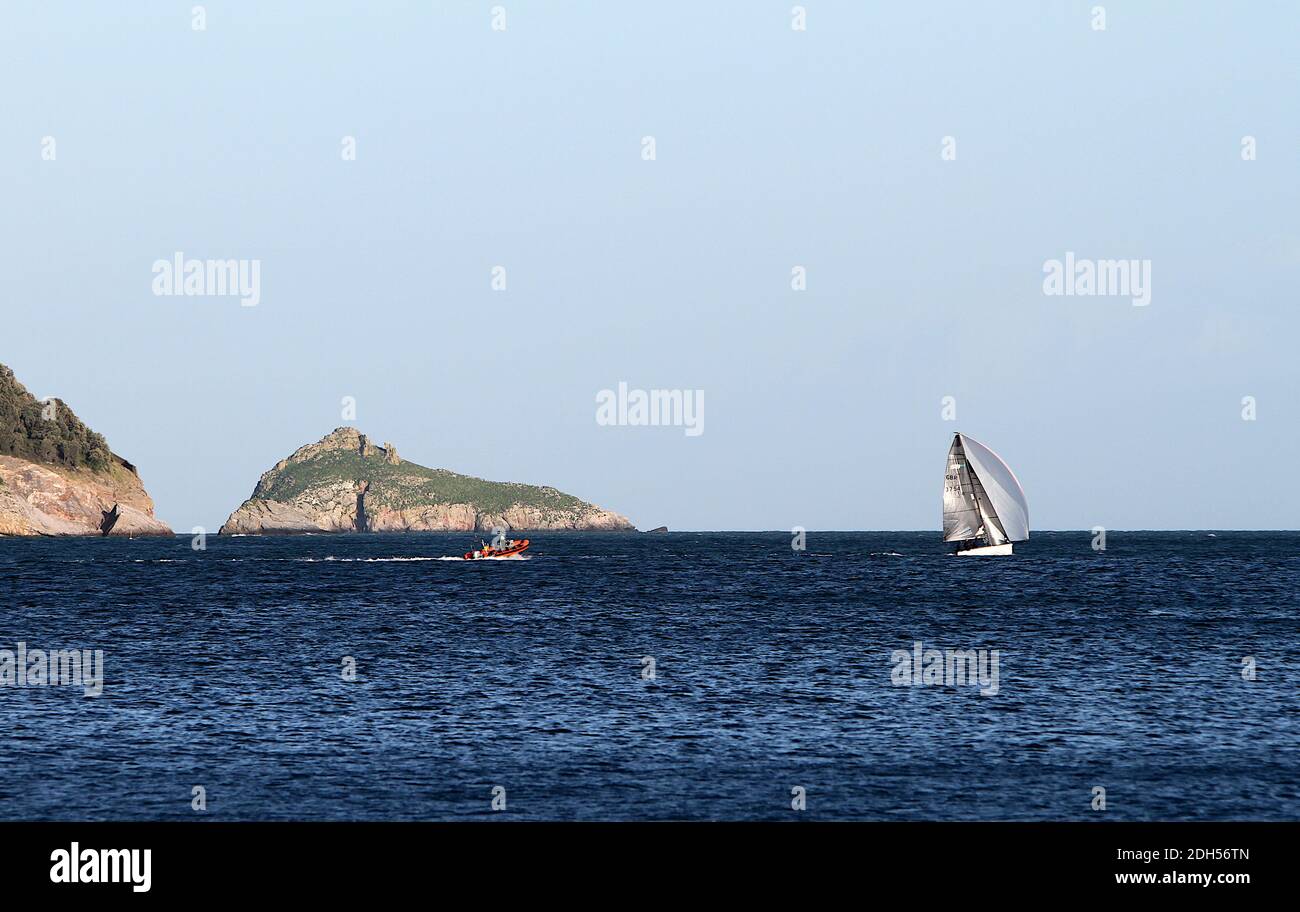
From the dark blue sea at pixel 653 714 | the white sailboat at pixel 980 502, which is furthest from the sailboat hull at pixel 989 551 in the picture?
the dark blue sea at pixel 653 714

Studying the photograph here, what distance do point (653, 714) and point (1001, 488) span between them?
10460 cm

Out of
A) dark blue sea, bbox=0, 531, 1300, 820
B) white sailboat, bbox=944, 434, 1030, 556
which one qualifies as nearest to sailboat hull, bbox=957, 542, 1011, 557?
white sailboat, bbox=944, 434, 1030, 556

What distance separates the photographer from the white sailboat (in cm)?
13200

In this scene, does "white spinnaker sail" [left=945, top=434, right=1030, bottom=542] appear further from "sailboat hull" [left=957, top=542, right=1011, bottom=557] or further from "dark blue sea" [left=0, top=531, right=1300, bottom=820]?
"dark blue sea" [left=0, top=531, right=1300, bottom=820]

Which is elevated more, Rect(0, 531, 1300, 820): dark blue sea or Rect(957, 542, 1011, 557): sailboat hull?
Rect(957, 542, 1011, 557): sailboat hull

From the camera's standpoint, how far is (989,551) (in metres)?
140

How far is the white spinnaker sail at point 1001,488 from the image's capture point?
431ft

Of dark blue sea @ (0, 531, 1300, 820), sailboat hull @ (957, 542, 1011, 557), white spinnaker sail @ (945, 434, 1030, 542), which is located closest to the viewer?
dark blue sea @ (0, 531, 1300, 820)

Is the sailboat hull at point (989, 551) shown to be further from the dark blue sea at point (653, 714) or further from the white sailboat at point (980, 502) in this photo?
the dark blue sea at point (653, 714)

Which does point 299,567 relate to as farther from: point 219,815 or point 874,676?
point 219,815

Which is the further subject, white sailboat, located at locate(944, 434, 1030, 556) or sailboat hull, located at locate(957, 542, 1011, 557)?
sailboat hull, located at locate(957, 542, 1011, 557)

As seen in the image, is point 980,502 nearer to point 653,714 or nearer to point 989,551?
point 989,551
